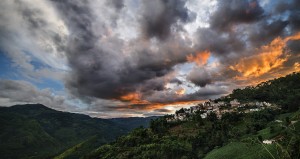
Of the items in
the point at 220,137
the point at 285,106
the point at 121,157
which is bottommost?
the point at 121,157

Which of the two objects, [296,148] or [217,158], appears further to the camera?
[217,158]

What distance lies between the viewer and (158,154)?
514ft

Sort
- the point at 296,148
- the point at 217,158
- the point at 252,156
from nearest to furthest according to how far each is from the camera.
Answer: the point at 296,148, the point at 252,156, the point at 217,158

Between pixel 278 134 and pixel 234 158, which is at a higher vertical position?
pixel 278 134

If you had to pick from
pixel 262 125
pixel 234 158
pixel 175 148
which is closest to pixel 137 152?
pixel 175 148

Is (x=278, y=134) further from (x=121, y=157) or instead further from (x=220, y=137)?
(x=121, y=157)

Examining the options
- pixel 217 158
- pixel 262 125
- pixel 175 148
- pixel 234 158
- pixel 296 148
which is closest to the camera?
pixel 296 148

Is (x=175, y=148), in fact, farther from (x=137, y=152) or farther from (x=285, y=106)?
(x=285, y=106)

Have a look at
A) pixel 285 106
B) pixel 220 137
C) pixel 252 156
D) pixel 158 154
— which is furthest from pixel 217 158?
pixel 285 106

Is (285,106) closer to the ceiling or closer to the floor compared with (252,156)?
closer to the ceiling

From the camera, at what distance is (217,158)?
88062mm

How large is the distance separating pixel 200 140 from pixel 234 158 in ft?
279

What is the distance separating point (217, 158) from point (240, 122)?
385 ft

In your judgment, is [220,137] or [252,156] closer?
[252,156]
